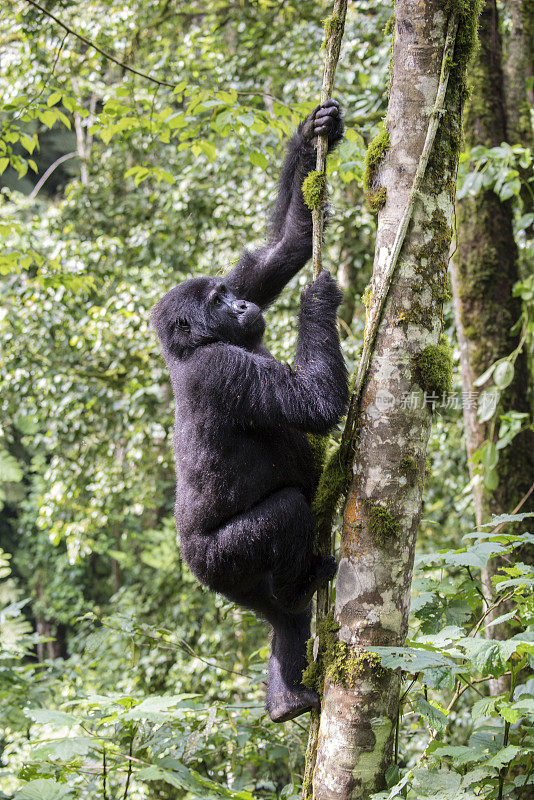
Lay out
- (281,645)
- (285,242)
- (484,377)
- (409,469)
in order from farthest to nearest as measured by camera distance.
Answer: (484,377), (285,242), (281,645), (409,469)

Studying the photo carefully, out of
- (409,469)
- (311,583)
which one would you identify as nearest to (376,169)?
(409,469)

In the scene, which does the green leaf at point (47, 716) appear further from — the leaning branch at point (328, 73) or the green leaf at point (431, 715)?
the leaning branch at point (328, 73)

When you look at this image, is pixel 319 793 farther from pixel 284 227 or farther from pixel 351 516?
pixel 284 227

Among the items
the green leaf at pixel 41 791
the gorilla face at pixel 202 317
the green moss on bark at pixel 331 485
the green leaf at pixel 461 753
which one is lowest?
the green leaf at pixel 41 791

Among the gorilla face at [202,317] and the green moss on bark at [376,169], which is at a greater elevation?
the green moss on bark at [376,169]

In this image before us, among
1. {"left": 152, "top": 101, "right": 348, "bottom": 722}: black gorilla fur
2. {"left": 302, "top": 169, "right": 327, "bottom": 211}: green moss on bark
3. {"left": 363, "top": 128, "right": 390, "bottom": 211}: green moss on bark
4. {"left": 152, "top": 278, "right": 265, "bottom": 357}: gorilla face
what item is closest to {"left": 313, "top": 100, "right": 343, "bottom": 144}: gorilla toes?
{"left": 152, "top": 101, "right": 348, "bottom": 722}: black gorilla fur

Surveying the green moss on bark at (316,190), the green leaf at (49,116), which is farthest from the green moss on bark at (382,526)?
the green leaf at (49,116)

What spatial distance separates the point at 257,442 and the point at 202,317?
2.17 ft

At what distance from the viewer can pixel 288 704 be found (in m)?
2.74

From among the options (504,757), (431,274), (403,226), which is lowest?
(504,757)

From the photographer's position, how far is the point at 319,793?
2.07 meters

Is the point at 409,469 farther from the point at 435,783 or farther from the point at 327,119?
the point at 327,119

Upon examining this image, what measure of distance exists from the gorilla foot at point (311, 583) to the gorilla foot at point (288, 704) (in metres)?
0.34

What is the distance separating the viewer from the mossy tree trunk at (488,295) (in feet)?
13.8
